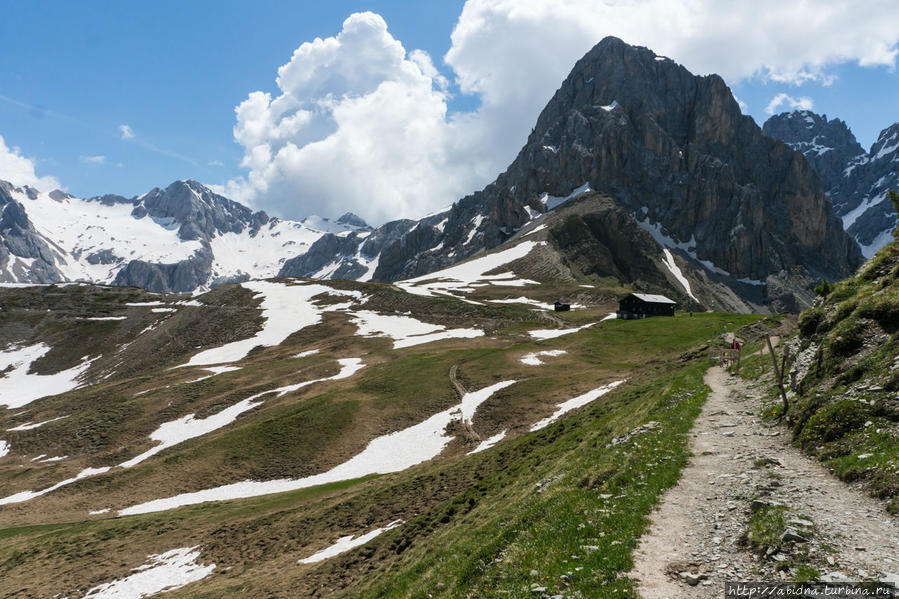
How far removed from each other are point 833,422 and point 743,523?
6875 millimetres

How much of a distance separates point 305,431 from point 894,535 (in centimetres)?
4727

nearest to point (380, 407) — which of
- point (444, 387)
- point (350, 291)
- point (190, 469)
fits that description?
point (444, 387)

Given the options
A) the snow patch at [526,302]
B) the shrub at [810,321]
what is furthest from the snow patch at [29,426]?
the snow patch at [526,302]

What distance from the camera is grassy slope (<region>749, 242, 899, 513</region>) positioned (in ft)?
39.6

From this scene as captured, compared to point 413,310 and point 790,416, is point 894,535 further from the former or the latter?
point 413,310

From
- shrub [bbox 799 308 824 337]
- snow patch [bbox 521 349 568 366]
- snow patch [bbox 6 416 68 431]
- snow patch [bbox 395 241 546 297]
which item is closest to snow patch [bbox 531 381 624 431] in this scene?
snow patch [bbox 521 349 568 366]

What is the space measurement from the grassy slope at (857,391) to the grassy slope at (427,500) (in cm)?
438

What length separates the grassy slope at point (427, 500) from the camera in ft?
41.6

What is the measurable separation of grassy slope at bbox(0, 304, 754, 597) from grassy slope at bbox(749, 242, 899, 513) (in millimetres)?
4375

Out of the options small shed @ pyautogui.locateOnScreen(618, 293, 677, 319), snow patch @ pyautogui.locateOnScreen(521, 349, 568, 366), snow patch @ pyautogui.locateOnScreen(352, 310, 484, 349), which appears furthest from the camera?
small shed @ pyautogui.locateOnScreen(618, 293, 677, 319)

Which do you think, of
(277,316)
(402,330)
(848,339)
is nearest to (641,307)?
(402,330)

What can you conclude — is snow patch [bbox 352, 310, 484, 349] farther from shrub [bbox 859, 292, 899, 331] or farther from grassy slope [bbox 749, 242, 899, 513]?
shrub [bbox 859, 292, 899, 331]

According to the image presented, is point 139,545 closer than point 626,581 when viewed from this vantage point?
No

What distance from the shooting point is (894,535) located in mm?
9094
